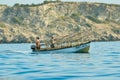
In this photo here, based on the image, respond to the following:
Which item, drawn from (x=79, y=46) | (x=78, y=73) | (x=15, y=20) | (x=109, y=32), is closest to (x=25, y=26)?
(x=15, y=20)

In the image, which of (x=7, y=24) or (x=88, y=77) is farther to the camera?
(x=7, y=24)

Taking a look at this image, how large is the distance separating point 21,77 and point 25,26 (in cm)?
17064

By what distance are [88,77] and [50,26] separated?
569ft

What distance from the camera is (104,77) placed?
22.8 m

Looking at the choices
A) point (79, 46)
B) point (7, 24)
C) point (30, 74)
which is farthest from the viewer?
point (7, 24)

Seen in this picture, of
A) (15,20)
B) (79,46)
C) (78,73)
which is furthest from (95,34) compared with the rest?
(78,73)

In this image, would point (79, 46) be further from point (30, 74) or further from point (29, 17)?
point (29, 17)

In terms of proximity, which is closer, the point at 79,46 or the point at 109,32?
the point at 79,46

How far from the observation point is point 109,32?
19562 cm

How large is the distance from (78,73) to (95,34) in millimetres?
164590

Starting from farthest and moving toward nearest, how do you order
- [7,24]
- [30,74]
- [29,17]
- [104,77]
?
[29,17] < [7,24] < [30,74] < [104,77]

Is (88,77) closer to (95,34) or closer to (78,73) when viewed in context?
(78,73)

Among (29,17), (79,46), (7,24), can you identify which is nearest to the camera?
(79,46)

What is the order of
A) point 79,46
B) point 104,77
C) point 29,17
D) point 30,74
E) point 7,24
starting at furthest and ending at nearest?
point 29,17 → point 7,24 → point 79,46 → point 30,74 → point 104,77
